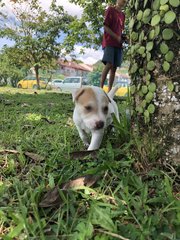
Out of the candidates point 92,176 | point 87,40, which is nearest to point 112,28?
point 92,176

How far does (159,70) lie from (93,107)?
0.78 m

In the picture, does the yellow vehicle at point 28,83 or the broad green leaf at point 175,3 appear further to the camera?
the yellow vehicle at point 28,83

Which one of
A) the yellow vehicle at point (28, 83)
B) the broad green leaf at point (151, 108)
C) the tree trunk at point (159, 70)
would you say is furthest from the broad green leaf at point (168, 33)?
the yellow vehicle at point (28, 83)

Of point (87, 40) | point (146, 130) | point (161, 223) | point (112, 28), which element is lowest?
point (161, 223)

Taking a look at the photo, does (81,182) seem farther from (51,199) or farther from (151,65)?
(151,65)

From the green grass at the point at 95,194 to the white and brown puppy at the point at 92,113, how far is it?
0.51 ft

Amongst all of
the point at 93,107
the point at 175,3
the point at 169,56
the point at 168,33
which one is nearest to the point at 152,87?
the point at 169,56

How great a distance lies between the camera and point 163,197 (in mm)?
1488

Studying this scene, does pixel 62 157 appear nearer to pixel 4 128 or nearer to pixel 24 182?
pixel 24 182

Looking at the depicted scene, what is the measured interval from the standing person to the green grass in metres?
3.95

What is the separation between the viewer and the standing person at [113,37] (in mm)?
5898

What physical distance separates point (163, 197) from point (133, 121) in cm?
68

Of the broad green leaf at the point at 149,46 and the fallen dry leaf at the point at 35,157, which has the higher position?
the broad green leaf at the point at 149,46

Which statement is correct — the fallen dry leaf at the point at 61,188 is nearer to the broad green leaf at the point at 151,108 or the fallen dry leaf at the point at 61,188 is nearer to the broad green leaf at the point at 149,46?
the broad green leaf at the point at 151,108
